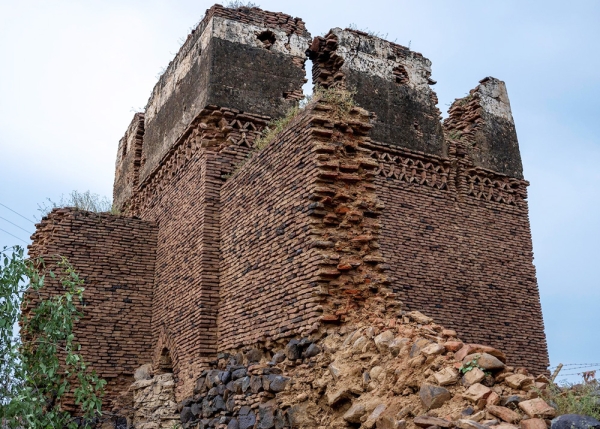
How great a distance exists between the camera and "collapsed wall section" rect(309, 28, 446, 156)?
1205cm

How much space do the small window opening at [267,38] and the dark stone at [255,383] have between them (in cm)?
560

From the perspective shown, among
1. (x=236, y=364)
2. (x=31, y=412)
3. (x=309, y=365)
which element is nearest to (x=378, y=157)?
(x=236, y=364)

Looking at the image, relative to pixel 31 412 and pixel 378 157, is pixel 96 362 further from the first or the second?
pixel 378 157

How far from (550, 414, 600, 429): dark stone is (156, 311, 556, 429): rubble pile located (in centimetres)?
→ 10

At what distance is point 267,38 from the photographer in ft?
35.7

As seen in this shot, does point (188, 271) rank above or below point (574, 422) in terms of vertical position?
above

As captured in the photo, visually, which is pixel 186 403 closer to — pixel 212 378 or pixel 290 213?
pixel 212 378

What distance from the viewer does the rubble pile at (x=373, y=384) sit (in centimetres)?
459

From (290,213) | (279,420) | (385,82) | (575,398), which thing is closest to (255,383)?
(279,420)

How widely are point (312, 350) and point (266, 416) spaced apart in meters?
0.91

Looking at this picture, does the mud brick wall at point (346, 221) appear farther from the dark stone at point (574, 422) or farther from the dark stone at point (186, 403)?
the dark stone at point (186, 403)

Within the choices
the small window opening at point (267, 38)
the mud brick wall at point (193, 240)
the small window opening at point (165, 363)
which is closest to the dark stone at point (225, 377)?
the mud brick wall at point (193, 240)

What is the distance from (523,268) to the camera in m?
12.5

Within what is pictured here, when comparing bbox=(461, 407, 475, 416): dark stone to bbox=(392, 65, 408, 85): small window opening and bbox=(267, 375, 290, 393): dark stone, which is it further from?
bbox=(392, 65, 408, 85): small window opening
